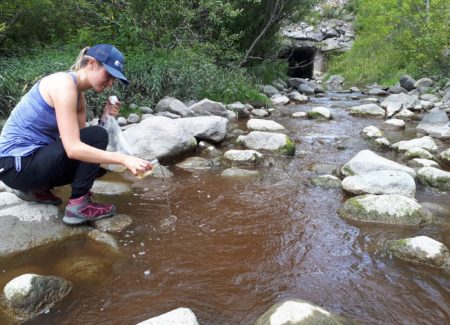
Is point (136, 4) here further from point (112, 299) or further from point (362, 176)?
point (112, 299)

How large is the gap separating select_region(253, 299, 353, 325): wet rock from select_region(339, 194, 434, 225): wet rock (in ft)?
5.36

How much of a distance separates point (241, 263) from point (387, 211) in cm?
153

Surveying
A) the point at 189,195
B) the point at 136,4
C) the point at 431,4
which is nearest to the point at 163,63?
the point at 136,4

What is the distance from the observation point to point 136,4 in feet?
28.6

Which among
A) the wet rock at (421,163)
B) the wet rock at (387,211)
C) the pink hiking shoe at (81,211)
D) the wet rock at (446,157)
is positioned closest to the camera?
the pink hiking shoe at (81,211)

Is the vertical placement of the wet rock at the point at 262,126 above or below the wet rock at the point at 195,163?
below

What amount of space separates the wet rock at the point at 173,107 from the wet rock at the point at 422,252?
523 centimetres

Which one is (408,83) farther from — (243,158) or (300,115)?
(243,158)

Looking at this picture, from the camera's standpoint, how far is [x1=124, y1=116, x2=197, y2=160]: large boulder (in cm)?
522

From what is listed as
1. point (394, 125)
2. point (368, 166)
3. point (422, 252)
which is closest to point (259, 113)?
point (394, 125)

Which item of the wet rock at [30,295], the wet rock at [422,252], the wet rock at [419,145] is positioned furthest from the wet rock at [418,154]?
the wet rock at [30,295]

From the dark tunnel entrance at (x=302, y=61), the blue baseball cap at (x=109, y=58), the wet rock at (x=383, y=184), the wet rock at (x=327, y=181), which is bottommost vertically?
the dark tunnel entrance at (x=302, y=61)

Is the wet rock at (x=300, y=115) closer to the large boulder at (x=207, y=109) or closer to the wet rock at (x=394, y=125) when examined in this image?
the wet rock at (x=394, y=125)

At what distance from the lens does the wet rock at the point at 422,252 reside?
2812 mm
